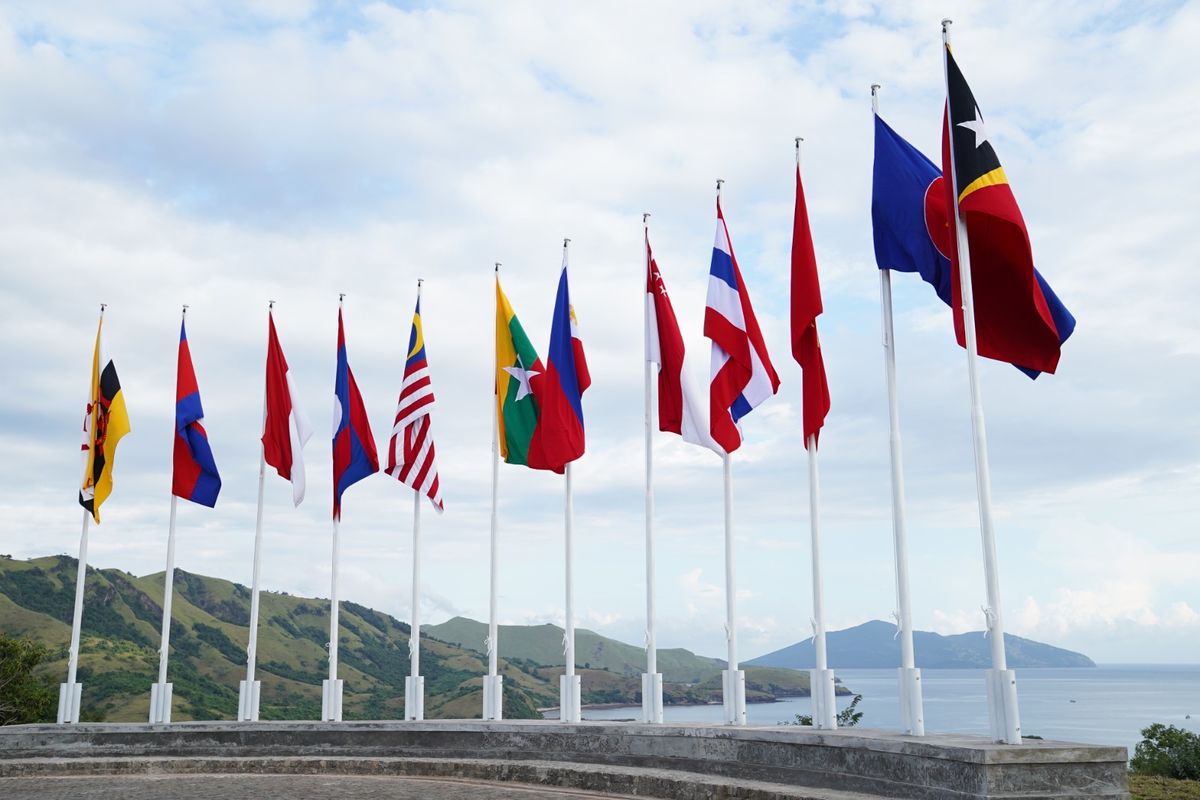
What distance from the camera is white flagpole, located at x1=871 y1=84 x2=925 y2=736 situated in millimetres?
11453

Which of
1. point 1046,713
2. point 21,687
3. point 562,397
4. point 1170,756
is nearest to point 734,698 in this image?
point 562,397

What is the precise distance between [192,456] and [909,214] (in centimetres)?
1475

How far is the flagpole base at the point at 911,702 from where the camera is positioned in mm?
11367

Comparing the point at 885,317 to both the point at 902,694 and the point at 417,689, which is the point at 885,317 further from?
the point at 417,689

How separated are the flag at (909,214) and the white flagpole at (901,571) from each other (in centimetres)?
53

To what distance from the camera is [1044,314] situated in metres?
11.6

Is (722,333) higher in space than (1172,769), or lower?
higher

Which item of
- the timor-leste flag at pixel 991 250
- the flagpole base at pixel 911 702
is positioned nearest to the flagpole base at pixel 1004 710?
the flagpole base at pixel 911 702

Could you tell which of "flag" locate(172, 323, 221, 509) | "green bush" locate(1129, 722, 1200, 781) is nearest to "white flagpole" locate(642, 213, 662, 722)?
"flag" locate(172, 323, 221, 509)

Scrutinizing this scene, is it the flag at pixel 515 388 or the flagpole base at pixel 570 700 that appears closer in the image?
the flagpole base at pixel 570 700

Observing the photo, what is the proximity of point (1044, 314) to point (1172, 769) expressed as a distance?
20.2m

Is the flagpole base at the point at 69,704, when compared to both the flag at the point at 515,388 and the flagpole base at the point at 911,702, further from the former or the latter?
the flagpole base at the point at 911,702

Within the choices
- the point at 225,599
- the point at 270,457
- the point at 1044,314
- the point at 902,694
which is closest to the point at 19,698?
the point at 270,457

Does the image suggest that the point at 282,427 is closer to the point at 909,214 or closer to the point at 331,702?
the point at 331,702
